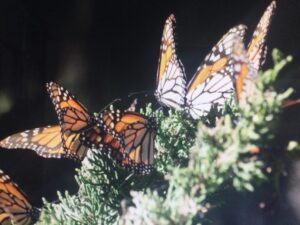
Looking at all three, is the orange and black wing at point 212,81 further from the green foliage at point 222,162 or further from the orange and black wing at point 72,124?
the green foliage at point 222,162

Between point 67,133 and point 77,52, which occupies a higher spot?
point 77,52

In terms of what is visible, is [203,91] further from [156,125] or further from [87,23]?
[87,23]

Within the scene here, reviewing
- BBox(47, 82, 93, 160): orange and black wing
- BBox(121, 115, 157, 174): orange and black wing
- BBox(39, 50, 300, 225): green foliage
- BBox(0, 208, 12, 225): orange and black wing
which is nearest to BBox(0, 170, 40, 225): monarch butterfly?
BBox(0, 208, 12, 225): orange and black wing

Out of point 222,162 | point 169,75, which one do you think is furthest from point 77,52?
point 222,162

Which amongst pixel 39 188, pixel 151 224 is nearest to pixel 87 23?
pixel 39 188

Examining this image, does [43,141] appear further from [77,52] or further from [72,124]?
[77,52]

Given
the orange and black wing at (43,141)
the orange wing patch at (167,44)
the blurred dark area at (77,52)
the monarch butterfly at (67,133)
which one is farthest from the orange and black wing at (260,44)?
the blurred dark area at (77,52)

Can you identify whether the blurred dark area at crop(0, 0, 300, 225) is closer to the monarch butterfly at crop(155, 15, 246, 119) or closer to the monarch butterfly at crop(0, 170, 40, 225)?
the monarch butterfly at crop(155, 15, 246, 119)

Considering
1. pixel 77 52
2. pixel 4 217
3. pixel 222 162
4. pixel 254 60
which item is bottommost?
pixel 222 162
